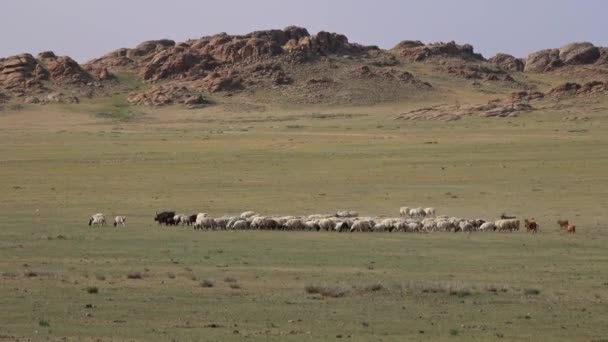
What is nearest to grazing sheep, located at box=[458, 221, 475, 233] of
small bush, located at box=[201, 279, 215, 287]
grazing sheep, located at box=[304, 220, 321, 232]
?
grazing sheep, located at box=[304, 220, 321, 232]

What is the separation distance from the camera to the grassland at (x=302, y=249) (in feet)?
52.0

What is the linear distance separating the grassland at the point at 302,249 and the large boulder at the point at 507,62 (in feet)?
227

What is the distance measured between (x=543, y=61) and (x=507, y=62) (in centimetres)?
484

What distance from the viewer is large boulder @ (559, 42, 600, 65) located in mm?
131375

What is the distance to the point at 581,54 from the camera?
131375 millimetres

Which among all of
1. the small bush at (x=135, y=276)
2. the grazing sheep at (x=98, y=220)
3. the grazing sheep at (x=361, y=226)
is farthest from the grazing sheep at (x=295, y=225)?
A: the small bush at (x=135, y=276)

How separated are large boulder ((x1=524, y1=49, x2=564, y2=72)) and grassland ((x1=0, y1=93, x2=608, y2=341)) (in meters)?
69.0

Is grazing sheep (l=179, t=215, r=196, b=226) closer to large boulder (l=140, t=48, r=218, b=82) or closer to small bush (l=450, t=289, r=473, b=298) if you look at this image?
small bush (l=450, t=289, r=473, b=298)

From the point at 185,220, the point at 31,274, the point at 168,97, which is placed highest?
the point at 168,97

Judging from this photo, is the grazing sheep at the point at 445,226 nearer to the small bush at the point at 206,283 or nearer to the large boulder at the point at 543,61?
the small bush at the point at 206,283

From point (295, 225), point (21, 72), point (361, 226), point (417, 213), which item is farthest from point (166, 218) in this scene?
point (21, 72)

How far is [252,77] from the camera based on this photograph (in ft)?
364

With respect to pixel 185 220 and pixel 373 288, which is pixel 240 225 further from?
pixel 373 288

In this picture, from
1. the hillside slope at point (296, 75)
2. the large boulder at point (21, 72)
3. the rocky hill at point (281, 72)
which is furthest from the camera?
the large boulder at point (21, 72)
